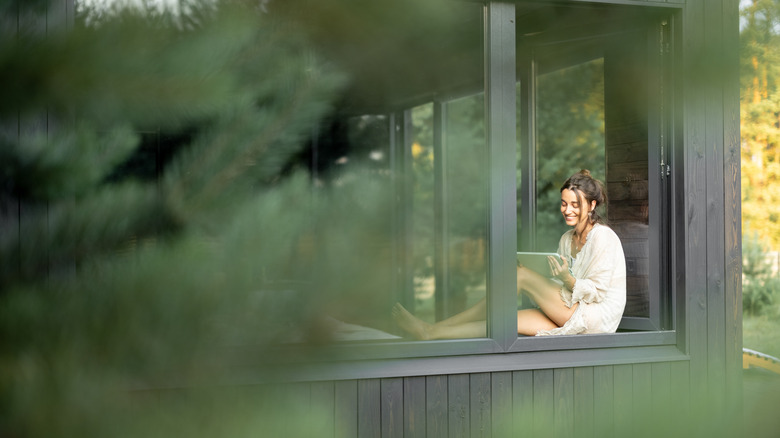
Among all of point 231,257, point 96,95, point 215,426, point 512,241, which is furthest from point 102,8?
point 512,241

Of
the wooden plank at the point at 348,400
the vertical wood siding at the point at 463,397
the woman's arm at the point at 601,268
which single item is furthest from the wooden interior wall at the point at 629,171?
the wooden plank at the point at 348,400

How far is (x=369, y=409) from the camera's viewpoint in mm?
3051

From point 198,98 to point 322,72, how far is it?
0.26 ft

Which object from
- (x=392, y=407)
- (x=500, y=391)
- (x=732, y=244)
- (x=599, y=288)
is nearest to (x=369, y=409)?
(x=392, y=407)

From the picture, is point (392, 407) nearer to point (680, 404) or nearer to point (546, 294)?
point (546, 294)

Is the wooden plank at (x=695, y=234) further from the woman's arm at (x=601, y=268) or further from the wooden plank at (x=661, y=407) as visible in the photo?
the wooden plank at (x=661, y=407)

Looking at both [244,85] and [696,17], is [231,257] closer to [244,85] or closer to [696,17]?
[244,85]

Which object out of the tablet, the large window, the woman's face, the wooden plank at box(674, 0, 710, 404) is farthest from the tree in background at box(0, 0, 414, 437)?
the tablet

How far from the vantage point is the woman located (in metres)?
3.68

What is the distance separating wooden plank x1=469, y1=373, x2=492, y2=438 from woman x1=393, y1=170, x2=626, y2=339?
48 centimetres

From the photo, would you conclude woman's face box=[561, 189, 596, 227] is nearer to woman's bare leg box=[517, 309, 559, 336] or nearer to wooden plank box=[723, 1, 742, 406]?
woman's bare leg box=[517, 309, 559, 336]

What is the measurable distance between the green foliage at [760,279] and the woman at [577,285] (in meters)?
2.70

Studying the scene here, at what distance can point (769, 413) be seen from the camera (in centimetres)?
74

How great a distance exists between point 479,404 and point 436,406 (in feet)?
0.60
